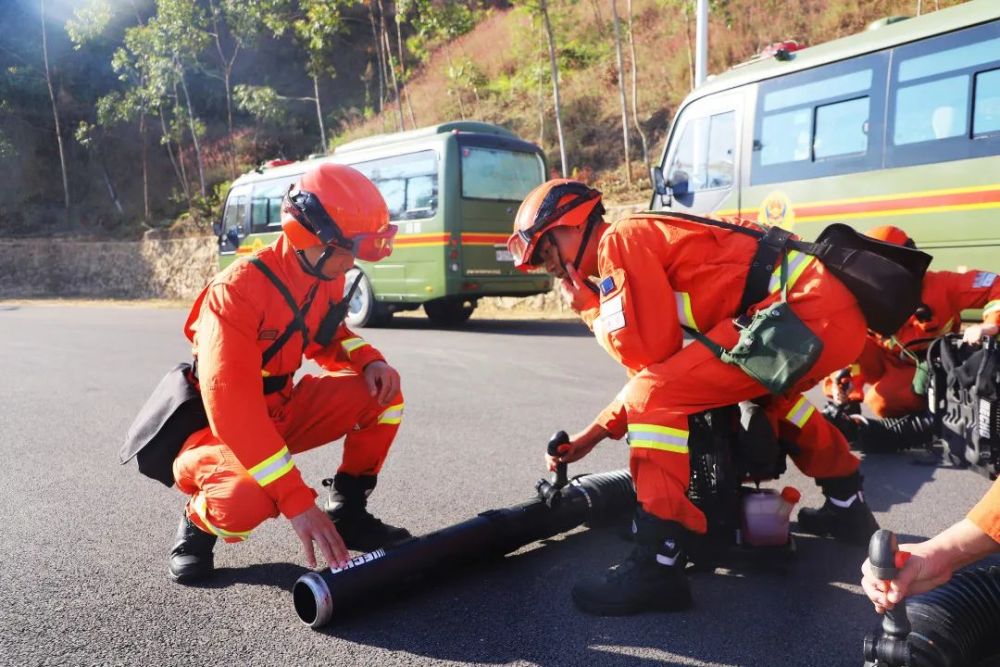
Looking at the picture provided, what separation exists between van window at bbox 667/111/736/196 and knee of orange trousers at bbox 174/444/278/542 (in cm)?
808

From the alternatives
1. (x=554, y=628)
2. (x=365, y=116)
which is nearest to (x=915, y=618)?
(x=554, y=628)

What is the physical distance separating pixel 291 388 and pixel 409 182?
10.1 metres

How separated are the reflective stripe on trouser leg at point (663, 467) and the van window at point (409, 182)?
10.2m

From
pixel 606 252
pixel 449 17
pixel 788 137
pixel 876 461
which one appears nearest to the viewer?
pixel 606 252

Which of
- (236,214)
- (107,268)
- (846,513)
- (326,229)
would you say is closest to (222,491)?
(326,229)

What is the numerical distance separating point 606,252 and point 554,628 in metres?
1.27

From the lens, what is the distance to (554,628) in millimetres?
2732

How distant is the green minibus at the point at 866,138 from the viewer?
761 cm

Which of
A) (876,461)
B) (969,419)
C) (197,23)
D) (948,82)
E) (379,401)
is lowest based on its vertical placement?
(876,461)

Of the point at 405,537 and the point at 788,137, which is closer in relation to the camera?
the point at 405,537

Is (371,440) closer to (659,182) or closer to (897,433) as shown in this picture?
(897,433)

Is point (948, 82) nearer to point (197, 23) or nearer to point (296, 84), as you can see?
point (197, 23)

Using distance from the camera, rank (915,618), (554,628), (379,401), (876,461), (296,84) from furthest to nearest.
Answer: (296,84), (876,461), (379,401), (554,628), (915,618)

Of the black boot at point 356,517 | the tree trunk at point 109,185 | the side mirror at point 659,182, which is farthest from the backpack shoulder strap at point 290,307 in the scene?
the tree trunk at point 109,185
